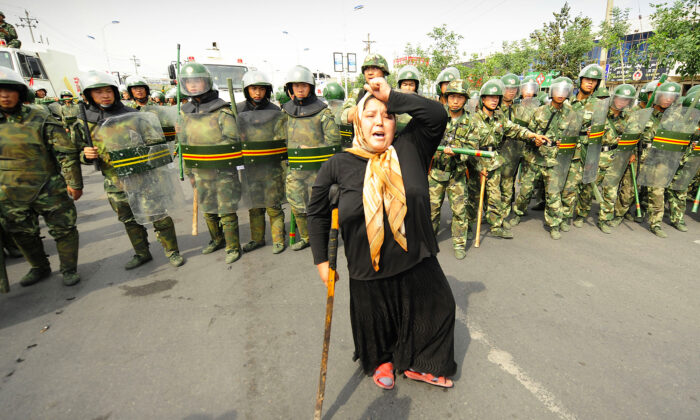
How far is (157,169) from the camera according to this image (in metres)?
4.07

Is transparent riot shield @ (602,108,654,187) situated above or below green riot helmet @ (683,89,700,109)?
below

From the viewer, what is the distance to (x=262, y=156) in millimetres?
4266

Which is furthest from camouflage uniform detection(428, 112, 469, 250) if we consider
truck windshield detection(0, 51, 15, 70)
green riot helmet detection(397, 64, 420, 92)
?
truck windshield detection(0, 51, 15, 70)

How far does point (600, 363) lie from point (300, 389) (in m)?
2.33

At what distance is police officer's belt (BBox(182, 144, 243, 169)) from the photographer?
3.98 metres

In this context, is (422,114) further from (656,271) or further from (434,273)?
(656,271)

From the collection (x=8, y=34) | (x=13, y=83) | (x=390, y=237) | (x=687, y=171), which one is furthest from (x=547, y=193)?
(x=8, y=34)

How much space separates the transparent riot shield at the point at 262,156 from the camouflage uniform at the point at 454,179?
2.06 meters

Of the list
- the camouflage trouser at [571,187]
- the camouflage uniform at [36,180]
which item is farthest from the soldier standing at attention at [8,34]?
the camouflage trouser at [571,187]

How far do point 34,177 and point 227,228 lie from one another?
2117 mm

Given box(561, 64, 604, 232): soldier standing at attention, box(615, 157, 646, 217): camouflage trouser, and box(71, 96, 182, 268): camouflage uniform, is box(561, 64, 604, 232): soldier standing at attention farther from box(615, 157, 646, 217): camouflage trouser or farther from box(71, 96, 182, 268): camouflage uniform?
box(71, 96, 182, 268): camouflage uniform

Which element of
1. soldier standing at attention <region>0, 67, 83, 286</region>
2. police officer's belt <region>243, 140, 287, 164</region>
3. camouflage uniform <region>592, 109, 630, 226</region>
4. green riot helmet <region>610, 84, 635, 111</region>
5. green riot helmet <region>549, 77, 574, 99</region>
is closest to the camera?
soldier standing at attention <region>0, 67, 83, 286</region>

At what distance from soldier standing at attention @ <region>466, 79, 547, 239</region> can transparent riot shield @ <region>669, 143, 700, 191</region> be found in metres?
2.44

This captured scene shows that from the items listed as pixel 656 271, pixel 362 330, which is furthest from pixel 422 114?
pixel 656 271
